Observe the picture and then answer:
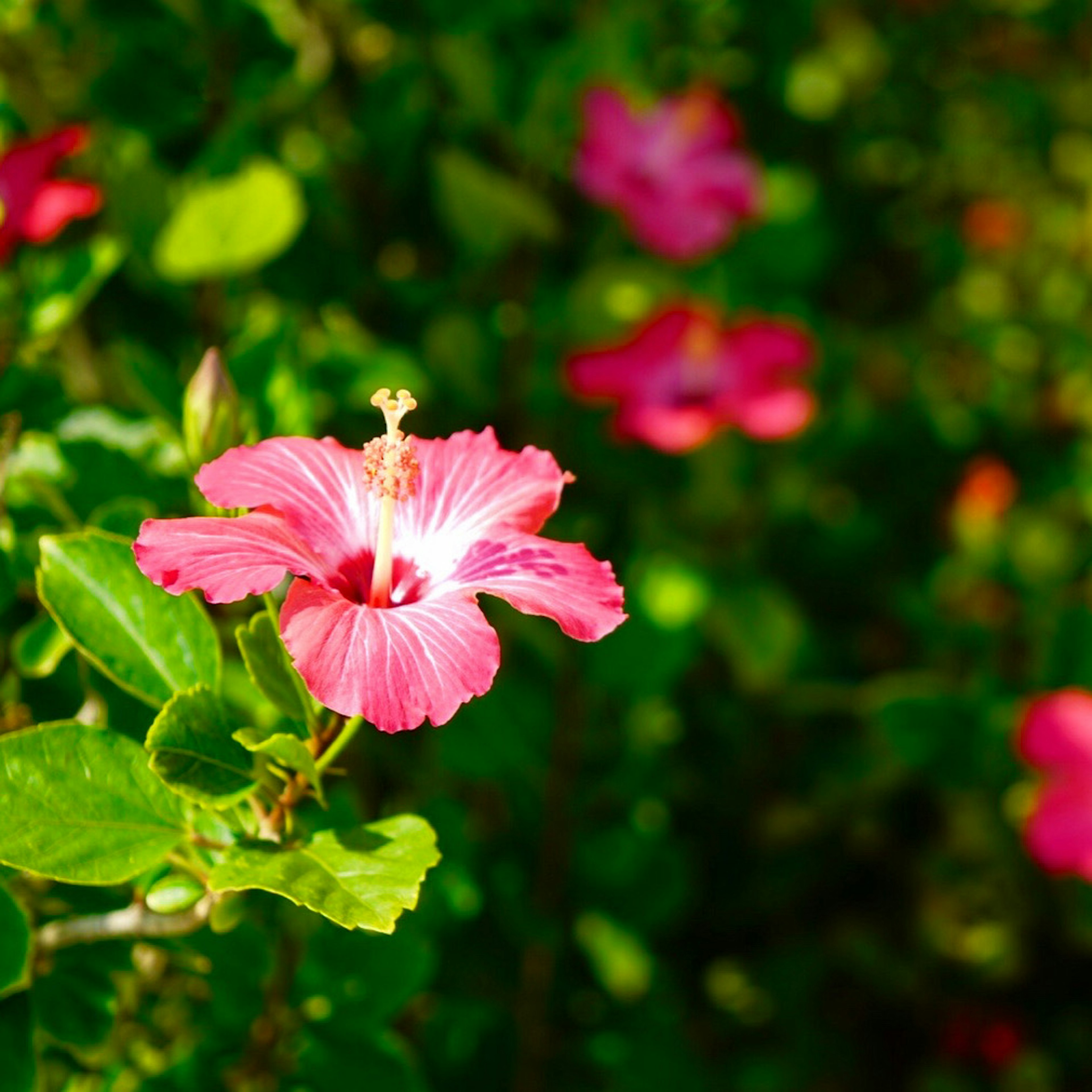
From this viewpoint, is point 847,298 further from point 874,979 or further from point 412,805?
point 412,805

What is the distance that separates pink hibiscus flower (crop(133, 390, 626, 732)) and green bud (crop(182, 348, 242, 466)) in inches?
4.8

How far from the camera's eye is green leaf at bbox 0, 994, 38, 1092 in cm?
79

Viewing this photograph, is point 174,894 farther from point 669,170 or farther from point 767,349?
point 669,170

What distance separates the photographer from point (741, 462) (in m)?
1.87

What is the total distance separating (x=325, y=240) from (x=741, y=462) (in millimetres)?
713

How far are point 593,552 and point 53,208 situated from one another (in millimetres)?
798

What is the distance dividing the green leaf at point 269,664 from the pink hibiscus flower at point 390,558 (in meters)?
0.04

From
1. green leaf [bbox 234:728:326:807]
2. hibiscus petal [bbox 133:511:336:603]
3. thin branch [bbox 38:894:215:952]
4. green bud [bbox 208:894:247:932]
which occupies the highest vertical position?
hibiscus petal [bbox 133:511:336:603]

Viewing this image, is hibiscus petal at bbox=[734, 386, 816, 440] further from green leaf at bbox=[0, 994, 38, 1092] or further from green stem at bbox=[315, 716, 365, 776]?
green leaf at bbox=[0, 994, 38, 1092]

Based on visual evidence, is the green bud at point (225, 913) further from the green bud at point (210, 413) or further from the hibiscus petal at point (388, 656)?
the green bud at point (210, 413)

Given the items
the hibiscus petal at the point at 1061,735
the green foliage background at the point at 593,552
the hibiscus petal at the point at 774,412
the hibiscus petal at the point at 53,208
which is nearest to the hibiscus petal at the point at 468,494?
the green foliage background at the point at 593,552

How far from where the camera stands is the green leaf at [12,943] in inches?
29.4

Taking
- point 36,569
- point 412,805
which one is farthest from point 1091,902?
point 36,569

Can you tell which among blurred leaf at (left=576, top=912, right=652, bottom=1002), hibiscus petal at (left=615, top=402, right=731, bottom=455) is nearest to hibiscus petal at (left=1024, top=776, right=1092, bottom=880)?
blurred leaf at (left=576, top=912, right=652, bottom=1002)
